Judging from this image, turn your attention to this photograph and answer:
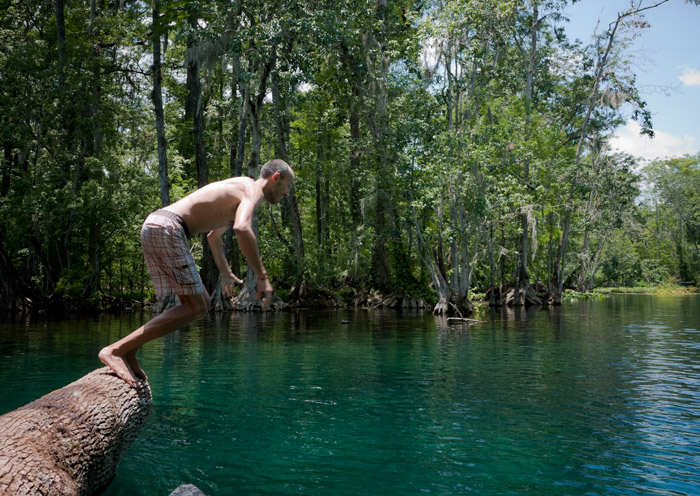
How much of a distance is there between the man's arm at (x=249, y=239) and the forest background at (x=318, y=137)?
673 inches

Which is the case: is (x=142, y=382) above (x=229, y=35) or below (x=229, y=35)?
below

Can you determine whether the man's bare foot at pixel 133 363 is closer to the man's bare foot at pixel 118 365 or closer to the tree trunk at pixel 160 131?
the man's bare foot at pixel 118 365

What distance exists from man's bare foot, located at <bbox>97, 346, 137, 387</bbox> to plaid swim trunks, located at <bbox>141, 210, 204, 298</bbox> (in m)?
0.70

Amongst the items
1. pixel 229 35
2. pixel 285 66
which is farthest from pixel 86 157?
pixel 285 66

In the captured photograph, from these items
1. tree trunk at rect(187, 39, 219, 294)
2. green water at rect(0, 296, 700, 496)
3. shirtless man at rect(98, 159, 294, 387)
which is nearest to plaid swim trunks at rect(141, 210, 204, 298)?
shirtless man at rect(98, 159, 294, 387)

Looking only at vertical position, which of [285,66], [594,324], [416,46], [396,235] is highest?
[416,46]

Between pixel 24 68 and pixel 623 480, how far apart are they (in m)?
27.3

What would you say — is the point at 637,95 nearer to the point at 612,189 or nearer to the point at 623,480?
the point at 612,189

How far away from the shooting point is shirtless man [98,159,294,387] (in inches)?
168

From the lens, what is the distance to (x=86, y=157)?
25953 millimetres

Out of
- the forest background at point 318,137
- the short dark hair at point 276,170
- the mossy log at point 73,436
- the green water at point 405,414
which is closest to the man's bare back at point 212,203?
the short dark hair at point 276,170

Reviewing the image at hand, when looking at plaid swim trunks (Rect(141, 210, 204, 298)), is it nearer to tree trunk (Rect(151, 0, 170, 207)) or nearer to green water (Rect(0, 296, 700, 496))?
green water (Rect(0, 296, 700, 496))

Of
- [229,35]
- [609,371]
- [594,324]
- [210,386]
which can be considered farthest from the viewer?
[229,35]

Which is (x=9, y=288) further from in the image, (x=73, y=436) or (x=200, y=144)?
(x=73, y=436)
